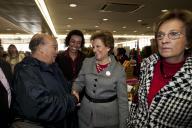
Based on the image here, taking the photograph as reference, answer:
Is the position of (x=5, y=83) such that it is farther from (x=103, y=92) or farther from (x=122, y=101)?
(x=122, y=101)

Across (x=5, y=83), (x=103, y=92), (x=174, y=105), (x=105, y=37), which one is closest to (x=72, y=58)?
(x=105, y=37)

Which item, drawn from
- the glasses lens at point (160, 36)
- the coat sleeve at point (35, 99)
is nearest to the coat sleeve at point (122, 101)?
the coat sleeve at point (35, 99)

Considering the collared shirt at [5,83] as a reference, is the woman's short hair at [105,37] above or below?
above

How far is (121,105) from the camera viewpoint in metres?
2.31

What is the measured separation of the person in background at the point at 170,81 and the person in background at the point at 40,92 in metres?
0.65

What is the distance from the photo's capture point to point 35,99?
1823 millimetres

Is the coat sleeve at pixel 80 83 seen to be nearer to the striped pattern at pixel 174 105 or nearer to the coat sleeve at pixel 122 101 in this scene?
the coat sleeve at pixel 122 101

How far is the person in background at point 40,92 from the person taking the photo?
185 cm

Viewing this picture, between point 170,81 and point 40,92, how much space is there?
0.94m

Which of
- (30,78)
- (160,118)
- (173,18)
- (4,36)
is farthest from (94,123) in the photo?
(4,36)

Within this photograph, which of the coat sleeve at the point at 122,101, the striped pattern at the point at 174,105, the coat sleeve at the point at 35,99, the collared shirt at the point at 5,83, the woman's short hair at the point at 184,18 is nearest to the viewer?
the striped pattern at the point at 174,105

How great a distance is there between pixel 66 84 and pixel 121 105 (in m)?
0.55

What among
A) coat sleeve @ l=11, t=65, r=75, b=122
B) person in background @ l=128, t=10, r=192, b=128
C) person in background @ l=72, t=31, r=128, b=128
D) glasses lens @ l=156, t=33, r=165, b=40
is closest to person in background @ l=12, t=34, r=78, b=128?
coat sleeve @ l=11, t=65, r=75, b=122

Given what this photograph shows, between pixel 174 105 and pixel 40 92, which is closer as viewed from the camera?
pixel 174 105
